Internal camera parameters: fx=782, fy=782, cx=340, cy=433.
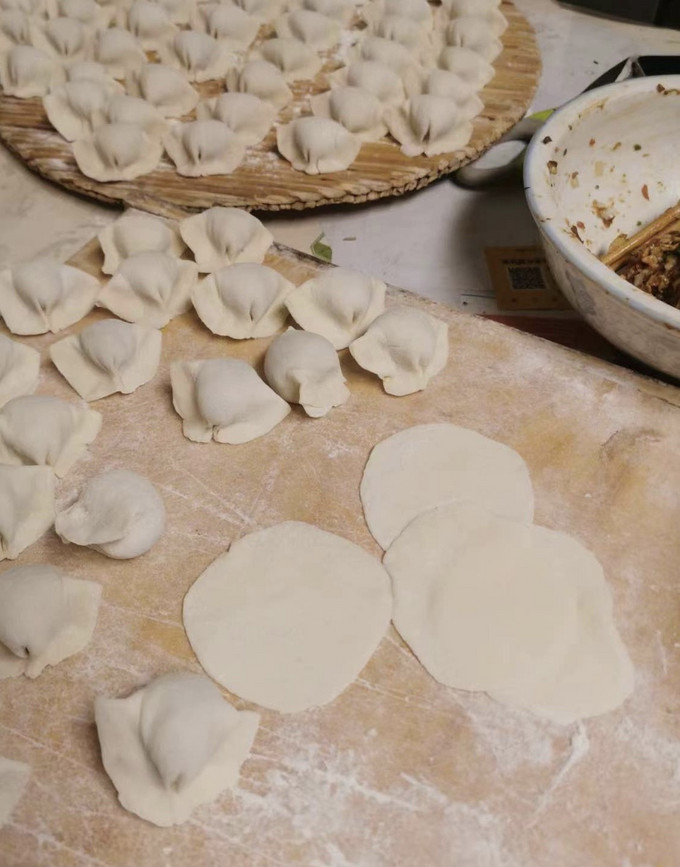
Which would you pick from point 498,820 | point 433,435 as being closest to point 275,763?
point 498,820

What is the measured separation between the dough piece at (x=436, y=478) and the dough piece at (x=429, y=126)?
988 millimetres

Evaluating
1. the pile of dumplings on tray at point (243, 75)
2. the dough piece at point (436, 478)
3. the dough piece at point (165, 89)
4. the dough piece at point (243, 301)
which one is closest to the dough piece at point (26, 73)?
the pile of dumplings on tray at point (243, 75)

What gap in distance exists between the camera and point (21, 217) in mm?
2043

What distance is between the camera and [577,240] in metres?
1.36

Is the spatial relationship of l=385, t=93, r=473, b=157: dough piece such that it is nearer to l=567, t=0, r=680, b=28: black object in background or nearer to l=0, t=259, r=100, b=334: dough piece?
l=0, t=259, r=100, b=334: dough piece

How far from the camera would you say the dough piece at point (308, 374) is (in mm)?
1370

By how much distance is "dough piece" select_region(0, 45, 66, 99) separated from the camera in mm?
2129

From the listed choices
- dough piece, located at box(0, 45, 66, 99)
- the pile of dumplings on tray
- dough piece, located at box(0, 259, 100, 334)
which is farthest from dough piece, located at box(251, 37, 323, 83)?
dough piece, located at box(0, 259, 100, 334)

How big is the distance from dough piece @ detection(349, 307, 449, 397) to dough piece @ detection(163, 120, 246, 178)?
77 cm

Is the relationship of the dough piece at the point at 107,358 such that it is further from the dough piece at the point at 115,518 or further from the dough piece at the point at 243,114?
the dough piece at the point at 243,114

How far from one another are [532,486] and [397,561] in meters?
0.27

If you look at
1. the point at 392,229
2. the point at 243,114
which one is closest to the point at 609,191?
the point at 392,229

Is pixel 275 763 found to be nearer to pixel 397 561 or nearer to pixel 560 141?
pixel 397 561

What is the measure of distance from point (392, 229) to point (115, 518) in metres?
1.22
